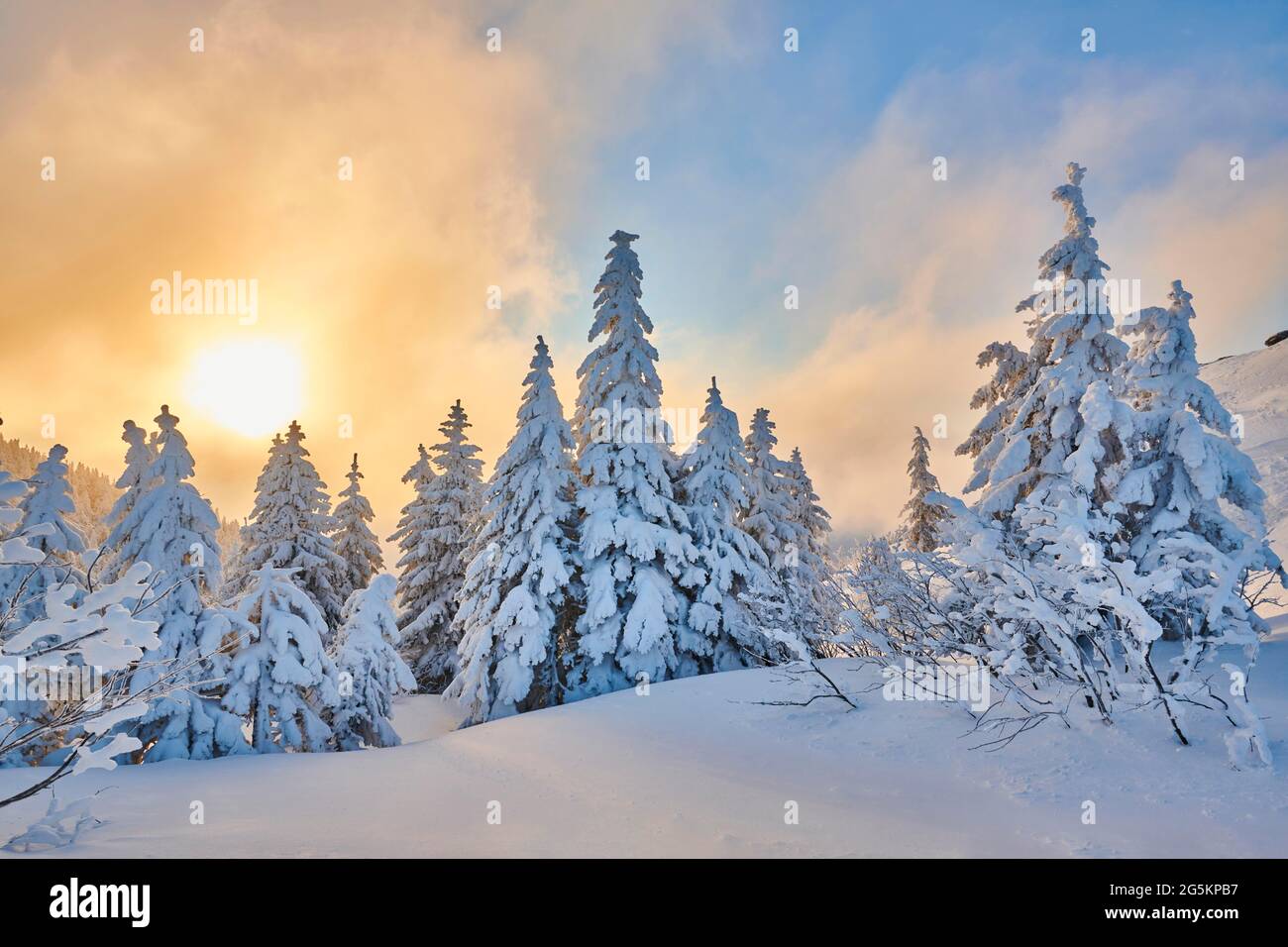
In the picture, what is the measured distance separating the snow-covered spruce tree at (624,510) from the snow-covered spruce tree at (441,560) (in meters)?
8.84

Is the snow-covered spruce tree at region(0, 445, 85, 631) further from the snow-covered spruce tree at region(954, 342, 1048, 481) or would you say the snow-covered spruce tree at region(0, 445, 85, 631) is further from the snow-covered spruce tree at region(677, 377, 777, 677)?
the snow-covered spruce tree at region(954, 342, 1048, 481)

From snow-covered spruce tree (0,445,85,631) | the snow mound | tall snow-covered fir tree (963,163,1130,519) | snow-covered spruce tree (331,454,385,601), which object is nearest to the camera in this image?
the snow mound

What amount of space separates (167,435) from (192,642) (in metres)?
4.76

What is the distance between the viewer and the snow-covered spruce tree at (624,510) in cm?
1560

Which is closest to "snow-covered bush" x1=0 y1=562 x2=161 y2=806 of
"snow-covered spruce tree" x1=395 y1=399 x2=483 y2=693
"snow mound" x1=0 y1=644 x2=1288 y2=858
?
"snow mound" x1=0 y1=644 x2=1288 y2=858

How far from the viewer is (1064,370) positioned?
1533 cm

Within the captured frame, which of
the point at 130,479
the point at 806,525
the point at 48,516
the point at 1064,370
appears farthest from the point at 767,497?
the point at 48,516

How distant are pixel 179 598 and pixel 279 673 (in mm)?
2518

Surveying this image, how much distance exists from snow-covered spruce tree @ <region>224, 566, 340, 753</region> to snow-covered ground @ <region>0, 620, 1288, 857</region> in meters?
2.68

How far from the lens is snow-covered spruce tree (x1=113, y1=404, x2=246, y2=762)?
11578 mm

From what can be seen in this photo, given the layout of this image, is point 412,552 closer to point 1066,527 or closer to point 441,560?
point 441,560

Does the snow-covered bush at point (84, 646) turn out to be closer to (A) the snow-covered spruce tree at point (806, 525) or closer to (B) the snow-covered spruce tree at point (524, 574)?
(B) the snow-covered spruce tree at point (524, 574)
